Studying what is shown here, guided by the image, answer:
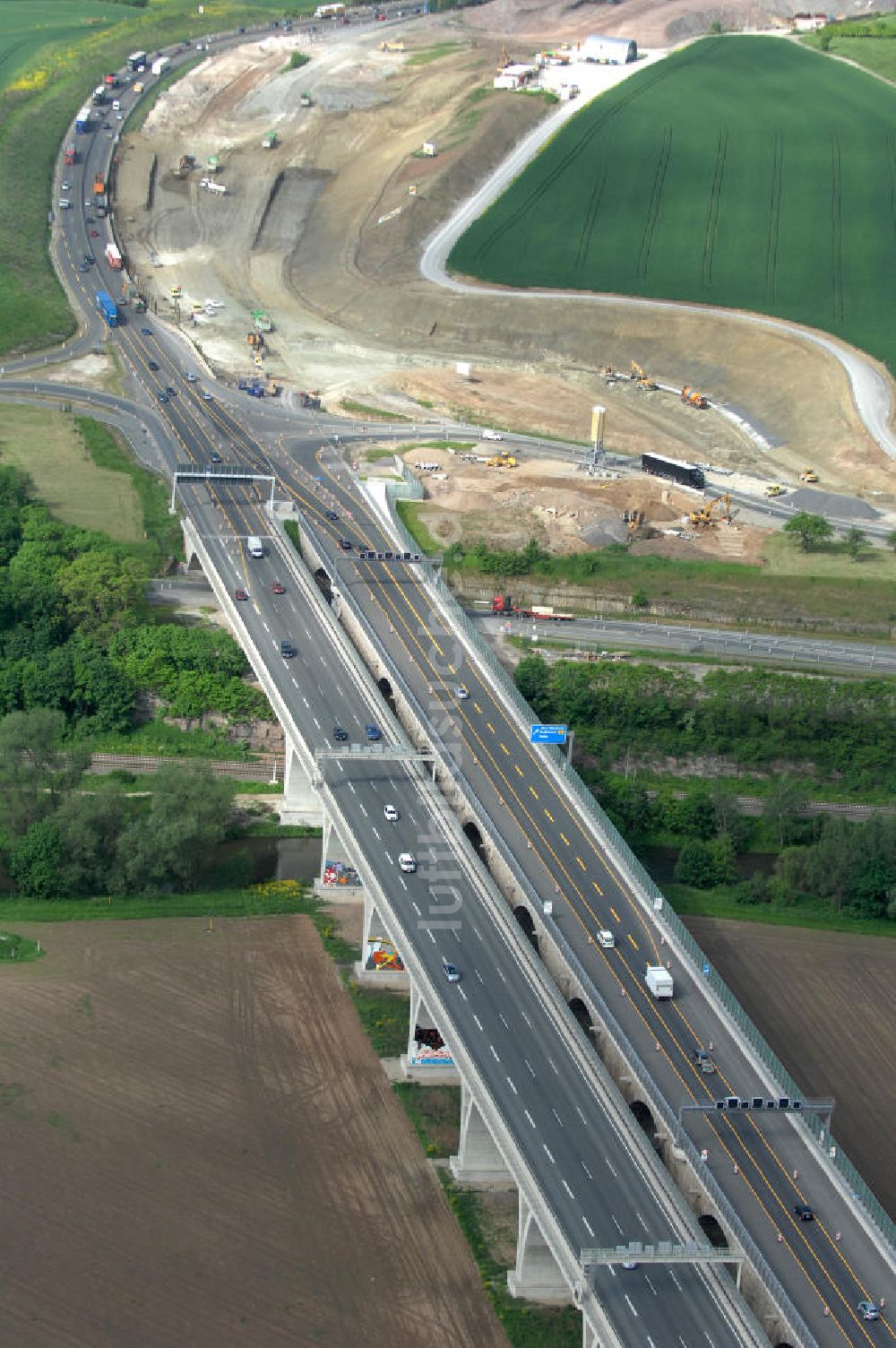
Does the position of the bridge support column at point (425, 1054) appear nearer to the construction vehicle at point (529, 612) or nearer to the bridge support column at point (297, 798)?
the bridge support column at point (297, 798)

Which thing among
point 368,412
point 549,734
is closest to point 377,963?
point 549,734

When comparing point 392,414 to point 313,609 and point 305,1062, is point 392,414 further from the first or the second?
point 305,1062

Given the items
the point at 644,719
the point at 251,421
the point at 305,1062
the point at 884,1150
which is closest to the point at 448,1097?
the point at 305,1062

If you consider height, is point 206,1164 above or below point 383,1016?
above

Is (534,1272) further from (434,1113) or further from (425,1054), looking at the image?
(425,1054)

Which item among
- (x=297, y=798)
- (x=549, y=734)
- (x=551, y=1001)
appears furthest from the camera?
(x=297, y=798)

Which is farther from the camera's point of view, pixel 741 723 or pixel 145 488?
pixel 145 488

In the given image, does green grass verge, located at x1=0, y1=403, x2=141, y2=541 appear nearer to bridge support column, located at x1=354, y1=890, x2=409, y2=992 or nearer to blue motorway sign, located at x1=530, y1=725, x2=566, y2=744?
blue motorway sign, located at x1=530, y1=725, x2=566, y2=744
